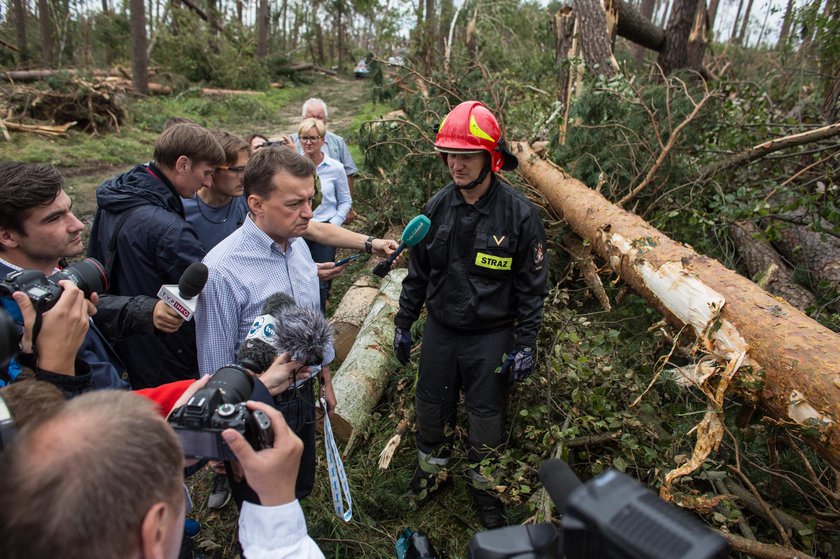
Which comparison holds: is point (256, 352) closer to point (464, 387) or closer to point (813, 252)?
point (464, 387)

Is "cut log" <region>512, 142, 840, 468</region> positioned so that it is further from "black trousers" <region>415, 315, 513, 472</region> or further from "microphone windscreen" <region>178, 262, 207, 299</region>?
"microphone windscreen" <region>178, 262, 207, 299</region>

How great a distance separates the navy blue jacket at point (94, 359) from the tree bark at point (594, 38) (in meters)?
6.19

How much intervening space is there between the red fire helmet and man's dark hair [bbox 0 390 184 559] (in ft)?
7.25

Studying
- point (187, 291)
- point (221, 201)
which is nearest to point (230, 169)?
point (221, 201)

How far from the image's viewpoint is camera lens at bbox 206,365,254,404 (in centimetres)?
140

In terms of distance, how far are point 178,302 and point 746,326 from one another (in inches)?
106

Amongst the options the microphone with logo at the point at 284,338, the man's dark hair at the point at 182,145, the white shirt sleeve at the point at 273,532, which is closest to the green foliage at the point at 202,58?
the man's dark hair at the point at 182,145

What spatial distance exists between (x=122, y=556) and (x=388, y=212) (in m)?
4.99

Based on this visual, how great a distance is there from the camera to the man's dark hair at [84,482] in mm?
796

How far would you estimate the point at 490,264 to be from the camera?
109 inches

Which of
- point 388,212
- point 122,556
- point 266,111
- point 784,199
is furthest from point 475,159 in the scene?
point 266,111

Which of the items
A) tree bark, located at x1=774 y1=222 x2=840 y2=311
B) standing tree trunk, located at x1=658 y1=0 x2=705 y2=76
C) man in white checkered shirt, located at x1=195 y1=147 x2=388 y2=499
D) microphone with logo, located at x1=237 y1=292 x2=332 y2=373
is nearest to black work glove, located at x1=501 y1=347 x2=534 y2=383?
man in white checkered shirt, located at x1=195 y1=147 x2=388 y2=499

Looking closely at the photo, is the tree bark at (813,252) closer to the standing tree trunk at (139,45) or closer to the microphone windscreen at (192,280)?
the microphone windscreen at (192,280)

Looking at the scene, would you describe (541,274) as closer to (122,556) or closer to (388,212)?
(122,556)
